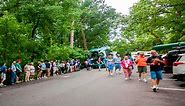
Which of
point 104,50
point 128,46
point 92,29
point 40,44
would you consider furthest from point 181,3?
point 128,46

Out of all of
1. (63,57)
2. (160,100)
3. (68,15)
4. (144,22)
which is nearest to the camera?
(160,100)

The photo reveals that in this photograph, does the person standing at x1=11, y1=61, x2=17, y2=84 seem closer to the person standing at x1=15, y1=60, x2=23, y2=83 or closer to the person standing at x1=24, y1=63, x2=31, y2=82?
the person standing at x1=15, y1=60, x2=23, y2=83

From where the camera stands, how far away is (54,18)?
3003 cm

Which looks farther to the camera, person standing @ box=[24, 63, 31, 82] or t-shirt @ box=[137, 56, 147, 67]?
person standing @ box=[24, 63, 31, 82]

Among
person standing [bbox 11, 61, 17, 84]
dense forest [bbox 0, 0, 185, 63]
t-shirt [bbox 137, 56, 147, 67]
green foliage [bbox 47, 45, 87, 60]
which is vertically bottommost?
person standing [bbox 11, 61, 17, 84]

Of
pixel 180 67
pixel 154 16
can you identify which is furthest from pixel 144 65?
pixel 154 16

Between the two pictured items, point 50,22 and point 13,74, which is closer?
point 13,74

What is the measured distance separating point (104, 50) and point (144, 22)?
23.5 meters

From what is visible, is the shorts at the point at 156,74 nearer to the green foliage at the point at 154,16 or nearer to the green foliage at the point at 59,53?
the green foliage at the point at 154,16

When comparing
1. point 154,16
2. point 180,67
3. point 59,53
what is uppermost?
point 154,16

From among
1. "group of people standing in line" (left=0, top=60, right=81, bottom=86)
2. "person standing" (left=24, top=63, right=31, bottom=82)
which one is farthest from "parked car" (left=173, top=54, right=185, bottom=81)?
"person standing" (left=24, top=63, right=31, bottom=82)

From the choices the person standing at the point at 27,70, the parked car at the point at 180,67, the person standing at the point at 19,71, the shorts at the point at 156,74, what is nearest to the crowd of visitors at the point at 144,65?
the shorts at the point at 156,74

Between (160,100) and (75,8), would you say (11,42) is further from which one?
(160,100)

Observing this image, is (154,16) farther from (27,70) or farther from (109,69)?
(27,70)
